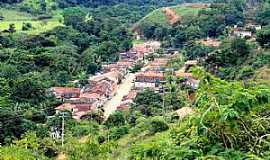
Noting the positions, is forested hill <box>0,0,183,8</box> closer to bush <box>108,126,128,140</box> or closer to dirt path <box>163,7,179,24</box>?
dirt path <box>163,7,179,24</box>

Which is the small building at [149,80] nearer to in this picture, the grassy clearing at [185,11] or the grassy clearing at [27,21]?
the grassy clearing at [27,21]

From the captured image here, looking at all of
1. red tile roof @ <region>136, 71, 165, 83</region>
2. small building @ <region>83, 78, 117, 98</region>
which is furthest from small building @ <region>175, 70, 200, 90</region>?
small building @ <region>83, 78, 117, 98</region>

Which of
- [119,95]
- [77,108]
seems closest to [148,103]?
[77,108]

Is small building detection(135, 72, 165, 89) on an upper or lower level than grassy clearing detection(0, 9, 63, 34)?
lower

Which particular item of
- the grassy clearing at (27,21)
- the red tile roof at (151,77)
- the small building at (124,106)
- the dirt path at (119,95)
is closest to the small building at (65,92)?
the dirt path at (119,95)

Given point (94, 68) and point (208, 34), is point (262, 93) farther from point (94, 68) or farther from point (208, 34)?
point (208, 34)

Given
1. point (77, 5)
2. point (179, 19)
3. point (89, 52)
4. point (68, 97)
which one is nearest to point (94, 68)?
point (89, 52)
